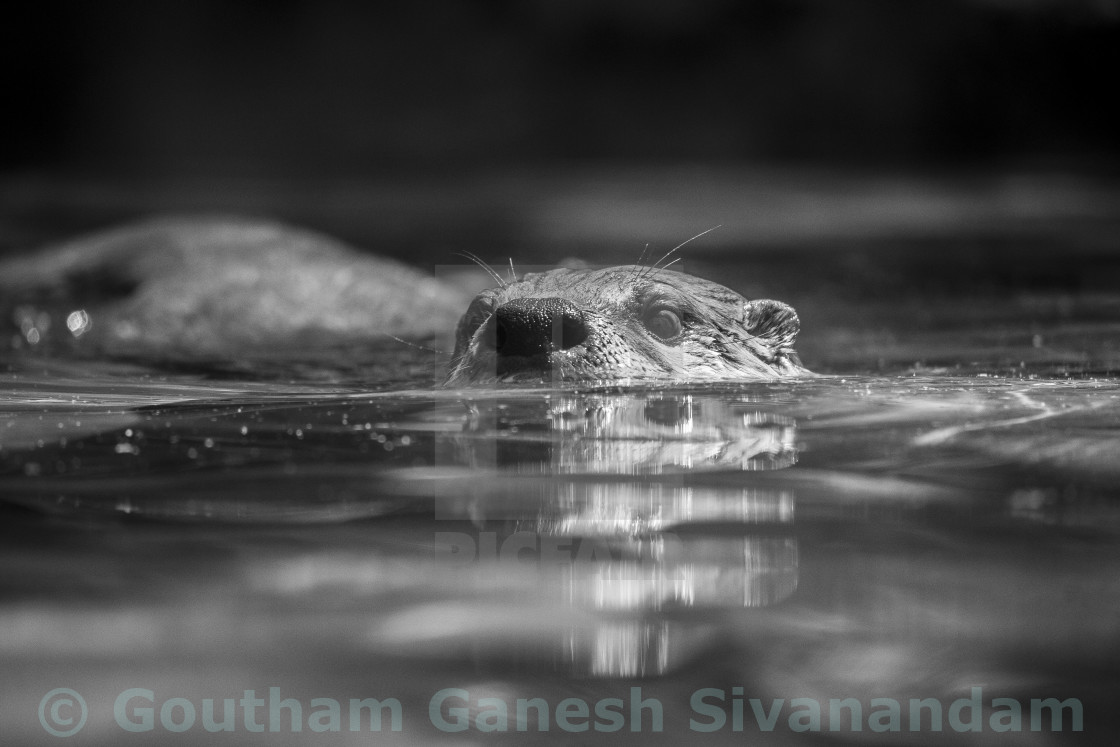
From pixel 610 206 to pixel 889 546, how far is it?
6.69 meters

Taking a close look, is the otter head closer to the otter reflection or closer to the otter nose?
the otter nose

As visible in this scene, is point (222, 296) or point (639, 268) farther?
point (222, 296)

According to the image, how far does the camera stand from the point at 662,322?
3.46 metres

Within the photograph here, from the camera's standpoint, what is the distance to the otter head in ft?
9.27

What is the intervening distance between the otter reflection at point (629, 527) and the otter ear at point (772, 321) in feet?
6.23

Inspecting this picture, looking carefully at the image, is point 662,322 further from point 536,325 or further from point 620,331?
point 536,325

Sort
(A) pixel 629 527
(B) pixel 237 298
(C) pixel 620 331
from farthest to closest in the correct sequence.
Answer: (B) pixel 237 298, (C) pixel 620 331, (A) pixel 629 527

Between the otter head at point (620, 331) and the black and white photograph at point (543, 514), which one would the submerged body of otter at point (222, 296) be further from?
the otter head at point (620, 331)

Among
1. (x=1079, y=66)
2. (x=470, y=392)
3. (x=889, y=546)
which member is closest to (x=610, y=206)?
(x=1079, y=66)

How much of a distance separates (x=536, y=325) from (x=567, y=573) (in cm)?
181

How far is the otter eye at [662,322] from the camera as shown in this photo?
3.43m

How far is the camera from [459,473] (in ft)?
4.92

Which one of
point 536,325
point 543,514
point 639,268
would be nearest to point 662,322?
point 639,268

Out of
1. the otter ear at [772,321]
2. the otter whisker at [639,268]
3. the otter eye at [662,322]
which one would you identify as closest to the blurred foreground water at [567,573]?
the otter eye at [662,322]
